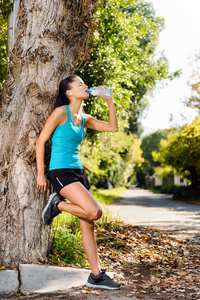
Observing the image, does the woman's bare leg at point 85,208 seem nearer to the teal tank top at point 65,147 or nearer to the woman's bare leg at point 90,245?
the woman's bare leg at point 90,245

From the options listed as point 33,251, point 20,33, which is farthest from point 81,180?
point 20,33

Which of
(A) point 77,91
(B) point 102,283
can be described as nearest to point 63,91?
(A) point 77,91

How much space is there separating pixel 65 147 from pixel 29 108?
0.81m

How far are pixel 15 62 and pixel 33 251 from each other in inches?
93.4

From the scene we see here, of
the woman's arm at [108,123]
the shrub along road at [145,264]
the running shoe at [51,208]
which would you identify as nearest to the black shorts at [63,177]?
the running shoe at [51,208]

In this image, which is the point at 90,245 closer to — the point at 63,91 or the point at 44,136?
the point at 44,136

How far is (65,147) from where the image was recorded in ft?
13.4

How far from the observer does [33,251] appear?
170 inches

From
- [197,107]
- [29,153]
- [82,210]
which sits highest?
[197,107]

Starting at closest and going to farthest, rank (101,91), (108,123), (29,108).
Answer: (101,91) → (29,108) → (108,123)

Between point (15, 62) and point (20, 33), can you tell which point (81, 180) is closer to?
point (15, 62)

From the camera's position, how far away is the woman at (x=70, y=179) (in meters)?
3.96

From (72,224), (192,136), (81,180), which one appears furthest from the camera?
(192,136)

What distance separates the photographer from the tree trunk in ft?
14.1
